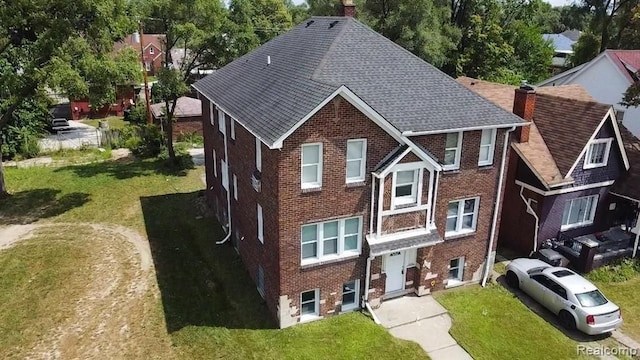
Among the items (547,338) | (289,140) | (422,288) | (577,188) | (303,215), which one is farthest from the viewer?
(577,188)

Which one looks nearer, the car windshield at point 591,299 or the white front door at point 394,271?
the car windshield at point 591,299

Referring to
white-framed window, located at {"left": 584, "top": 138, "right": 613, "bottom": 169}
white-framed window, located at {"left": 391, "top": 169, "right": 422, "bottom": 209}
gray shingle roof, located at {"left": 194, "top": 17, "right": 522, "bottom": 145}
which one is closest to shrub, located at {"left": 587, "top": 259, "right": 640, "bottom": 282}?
white-framed window, located at {"left": 584, "top": 138, "right": 613, "bottom": 169}

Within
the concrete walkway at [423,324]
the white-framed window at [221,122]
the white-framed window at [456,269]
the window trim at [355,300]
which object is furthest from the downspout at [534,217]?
the white-framed window at [221,122]

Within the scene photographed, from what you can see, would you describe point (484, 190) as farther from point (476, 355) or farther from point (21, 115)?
point (21, 115)

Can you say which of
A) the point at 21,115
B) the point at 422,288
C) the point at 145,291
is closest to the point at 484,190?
the point at 422,288

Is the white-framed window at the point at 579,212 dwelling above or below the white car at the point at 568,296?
above

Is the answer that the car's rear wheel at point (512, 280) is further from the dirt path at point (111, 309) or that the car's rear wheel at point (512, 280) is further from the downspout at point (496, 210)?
the dirt path at point (111, 309)
